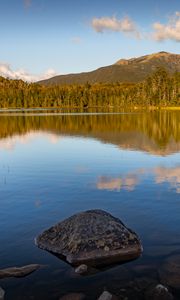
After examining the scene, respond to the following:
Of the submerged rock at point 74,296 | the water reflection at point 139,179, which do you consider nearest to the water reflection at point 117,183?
the water reflection at point 139,179

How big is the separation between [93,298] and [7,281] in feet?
12.1

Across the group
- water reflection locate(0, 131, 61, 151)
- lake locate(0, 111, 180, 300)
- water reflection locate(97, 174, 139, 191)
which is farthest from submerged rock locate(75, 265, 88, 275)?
water reflection locate(0, 131, 61, 151)

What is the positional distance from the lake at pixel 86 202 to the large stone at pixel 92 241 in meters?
0.55

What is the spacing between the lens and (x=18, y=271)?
1580 cm

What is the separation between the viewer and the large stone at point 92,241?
17.1 meters

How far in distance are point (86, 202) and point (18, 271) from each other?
11388 mm

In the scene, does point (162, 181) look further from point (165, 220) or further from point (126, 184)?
point (165, 220)

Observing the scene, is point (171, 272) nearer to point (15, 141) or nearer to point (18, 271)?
point (18, 271)

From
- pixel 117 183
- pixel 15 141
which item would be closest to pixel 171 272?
pixel 117 183

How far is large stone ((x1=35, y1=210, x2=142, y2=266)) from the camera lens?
17.1 metres

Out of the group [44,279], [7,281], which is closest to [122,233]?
[44,279]

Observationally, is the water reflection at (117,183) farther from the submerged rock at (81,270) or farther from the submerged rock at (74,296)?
the submerged rock at (74,296)

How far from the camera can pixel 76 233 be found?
18.1 metres

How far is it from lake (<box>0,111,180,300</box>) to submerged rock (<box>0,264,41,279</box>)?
29cm
